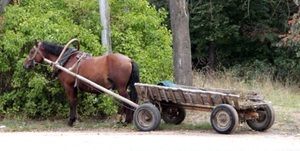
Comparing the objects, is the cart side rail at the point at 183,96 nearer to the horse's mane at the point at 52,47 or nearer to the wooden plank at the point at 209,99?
the wooden plank at the point at 209,99

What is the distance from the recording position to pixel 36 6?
1772cm

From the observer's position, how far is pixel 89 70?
608 inches

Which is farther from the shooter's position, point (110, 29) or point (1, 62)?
point (110, 29)

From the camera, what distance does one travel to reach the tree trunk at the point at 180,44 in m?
17.9

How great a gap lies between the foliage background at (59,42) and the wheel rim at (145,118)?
2650mm

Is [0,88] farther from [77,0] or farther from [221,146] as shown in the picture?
[221,146]

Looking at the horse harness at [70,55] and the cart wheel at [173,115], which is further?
the horse harness at [70,55]

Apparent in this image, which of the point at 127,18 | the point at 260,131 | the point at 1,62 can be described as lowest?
the point at 260,131

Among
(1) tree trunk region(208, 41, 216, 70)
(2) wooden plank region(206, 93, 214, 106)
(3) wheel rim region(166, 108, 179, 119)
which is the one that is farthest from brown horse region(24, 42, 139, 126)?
(1) tree trunk region(208, 41, 216, 70)

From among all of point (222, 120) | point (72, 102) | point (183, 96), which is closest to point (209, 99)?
point (222, 120)

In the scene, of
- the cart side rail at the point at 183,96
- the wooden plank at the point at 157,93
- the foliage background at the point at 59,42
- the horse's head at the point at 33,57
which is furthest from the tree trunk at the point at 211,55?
the wooden plank at the point at 157,93

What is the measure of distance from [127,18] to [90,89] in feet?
11.1

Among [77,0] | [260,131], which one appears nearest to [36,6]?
[77,0]

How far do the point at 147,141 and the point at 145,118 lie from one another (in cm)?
205
